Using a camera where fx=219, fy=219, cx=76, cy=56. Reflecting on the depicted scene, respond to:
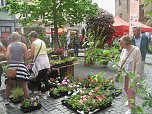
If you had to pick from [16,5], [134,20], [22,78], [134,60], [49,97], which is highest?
[16,5]

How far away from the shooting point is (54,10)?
1041 cm

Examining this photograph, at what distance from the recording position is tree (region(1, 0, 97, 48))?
1008 centimetres

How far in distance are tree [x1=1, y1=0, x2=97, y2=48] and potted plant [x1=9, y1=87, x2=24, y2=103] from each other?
5255 mm

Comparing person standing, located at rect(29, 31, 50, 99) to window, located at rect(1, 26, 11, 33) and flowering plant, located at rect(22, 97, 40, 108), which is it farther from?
window, located at rect(1, 26, 11, 33)

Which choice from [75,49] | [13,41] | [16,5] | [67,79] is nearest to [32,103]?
[13,41]

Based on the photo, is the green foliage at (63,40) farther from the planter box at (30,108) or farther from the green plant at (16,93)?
the planter box at (30,108)

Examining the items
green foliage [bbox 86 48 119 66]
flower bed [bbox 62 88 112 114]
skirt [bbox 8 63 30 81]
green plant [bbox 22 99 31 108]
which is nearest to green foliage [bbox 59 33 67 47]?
flower bed [bbox 62 88 112 114]

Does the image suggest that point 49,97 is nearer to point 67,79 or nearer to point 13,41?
point 67,79

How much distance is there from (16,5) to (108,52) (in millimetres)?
9039

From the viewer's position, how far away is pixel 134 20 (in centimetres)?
642

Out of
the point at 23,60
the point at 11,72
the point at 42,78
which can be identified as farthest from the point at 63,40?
the point at 11,72

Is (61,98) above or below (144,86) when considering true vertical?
below

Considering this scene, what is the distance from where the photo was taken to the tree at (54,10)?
10078mm

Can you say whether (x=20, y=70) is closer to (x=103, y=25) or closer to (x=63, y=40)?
(x=63, y=40)
